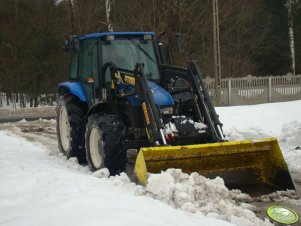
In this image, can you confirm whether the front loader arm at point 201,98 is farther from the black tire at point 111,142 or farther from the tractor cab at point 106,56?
the black tire at point 111,142

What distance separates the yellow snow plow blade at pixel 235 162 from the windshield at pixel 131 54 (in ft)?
7.15

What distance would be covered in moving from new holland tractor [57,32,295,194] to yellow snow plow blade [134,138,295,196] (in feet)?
0.04

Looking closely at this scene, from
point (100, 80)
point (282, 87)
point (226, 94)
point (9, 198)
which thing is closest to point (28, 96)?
point (226, 94)

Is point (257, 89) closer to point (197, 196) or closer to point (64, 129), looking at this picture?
point (64, 129)

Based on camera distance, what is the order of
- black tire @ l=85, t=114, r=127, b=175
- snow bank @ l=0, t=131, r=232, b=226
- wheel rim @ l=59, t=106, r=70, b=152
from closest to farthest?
snow bank @ l=0, t=131, r=232, b=226 < black tire @ l=85, t=114, r=127, b=175 < wheel rim @ l=59, t=106, r=70, b=152

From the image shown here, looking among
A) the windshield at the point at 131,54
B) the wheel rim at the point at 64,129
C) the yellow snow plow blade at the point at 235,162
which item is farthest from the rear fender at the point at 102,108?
the yellow snow plow blade at the point at 235,162

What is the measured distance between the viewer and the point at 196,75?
723 cm

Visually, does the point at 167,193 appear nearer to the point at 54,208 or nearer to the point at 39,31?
the point at 54,208

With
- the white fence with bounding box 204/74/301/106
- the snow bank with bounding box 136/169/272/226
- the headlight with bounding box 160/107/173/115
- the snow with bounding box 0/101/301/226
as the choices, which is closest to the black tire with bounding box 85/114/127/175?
the snow with bounding box 0/101/301/226

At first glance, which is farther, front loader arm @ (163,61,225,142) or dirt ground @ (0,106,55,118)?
dirt ground @ (0,106,55,118)

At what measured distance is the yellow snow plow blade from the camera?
19.1ft

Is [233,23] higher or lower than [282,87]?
higher

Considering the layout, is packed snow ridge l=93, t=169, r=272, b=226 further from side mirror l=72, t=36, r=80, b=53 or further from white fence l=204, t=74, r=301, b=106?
white fence l=204, t=74, r=301, b=106

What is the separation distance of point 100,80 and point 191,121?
162 centimetres
